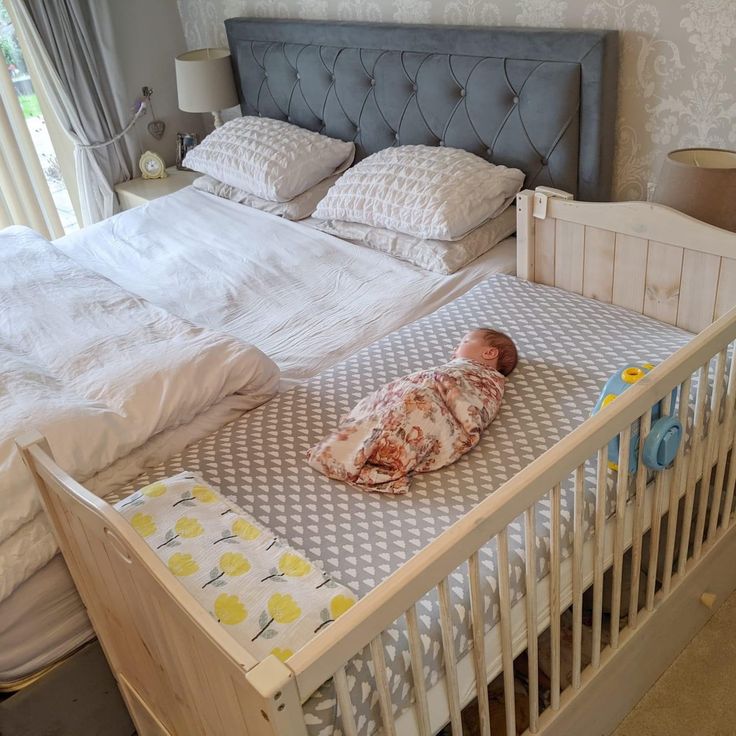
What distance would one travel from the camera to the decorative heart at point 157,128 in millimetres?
3580

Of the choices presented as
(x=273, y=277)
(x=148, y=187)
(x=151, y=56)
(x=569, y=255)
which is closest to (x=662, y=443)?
(x=569, y=255)

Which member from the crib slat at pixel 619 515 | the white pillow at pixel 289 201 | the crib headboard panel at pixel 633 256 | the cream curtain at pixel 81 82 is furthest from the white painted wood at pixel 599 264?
the cream curtain at pixel 81 82

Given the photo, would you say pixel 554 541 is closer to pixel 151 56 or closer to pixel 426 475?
pixel 426 475

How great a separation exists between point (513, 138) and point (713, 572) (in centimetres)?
132

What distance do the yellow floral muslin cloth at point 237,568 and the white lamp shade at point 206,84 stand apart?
2283 millimetres

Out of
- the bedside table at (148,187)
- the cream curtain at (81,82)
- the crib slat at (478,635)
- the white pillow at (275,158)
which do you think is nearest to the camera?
the crib slat at (478,635)

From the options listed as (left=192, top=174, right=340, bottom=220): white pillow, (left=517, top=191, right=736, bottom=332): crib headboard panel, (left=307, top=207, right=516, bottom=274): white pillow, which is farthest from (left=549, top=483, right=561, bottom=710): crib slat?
(left=192, top=174, right=340, bottom=220): white pillow

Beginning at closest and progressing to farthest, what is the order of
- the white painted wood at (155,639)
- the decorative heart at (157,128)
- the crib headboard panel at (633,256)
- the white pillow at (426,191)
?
the white painted wood at (155,639), the crib headboard panel at (633,256), the white pillow at (426,191), the decorative heart at (157,128)

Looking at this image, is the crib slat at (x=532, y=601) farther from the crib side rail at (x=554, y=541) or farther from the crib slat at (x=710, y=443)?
the crib slat at (x=710, y=443)

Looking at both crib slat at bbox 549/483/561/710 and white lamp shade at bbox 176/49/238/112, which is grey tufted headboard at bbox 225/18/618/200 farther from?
crib slat at bbox 549/483/561/710

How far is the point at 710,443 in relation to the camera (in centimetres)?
148

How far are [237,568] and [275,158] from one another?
1.91m

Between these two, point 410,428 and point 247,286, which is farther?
point 247,286

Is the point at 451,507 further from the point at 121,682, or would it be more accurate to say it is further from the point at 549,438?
the point at 121,682
